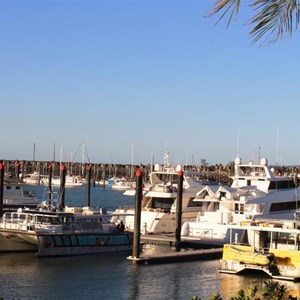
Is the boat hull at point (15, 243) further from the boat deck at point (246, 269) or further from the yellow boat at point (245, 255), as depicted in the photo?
the yellow boat at point (245, 255)

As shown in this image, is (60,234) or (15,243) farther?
(15,243)

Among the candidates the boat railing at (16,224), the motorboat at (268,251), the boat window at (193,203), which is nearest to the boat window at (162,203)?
the boat window at (193,203)

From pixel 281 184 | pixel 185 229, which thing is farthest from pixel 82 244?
pixel 281 184

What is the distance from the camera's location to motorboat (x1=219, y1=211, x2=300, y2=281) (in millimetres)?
30891

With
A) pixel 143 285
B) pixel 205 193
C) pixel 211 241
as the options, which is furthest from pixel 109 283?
pixel 205 193

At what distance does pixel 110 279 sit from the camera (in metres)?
31.4

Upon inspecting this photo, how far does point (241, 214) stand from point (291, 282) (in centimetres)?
1559

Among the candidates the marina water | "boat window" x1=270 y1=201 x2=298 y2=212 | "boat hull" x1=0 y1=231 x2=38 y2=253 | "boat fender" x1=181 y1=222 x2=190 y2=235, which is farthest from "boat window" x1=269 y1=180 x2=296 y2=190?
"boat hull" x1=0 y1=231 x2=38 y2=253

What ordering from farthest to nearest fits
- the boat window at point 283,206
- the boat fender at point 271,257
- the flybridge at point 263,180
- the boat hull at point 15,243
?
the flybridge at point 263,180 < the boat window at point 283,206 < the boat hull at point 15,243 < the boat fender at point 271,257

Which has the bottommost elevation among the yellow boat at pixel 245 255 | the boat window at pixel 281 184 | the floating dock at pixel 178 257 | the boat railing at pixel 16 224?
the floating dock at pixel 178 257

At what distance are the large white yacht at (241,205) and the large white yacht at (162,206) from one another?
146 cm

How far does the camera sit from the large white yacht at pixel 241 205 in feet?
148

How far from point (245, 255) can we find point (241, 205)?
46.6 feet

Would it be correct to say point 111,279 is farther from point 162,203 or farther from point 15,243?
point 162,203
